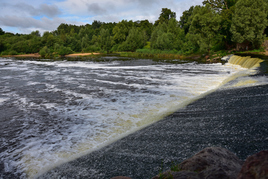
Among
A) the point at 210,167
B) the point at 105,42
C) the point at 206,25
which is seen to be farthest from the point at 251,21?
the point at 105,42

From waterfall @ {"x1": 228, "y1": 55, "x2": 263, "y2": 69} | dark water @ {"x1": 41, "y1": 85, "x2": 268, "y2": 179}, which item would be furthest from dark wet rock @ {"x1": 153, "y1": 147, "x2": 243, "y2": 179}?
waterfall @ {"x1": 228, "y1": 55, "x2": 263, "y2": 69}

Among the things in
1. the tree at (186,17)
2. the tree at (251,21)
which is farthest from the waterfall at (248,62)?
the tree at (186,17)

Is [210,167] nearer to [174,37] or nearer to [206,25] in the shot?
[206,25]

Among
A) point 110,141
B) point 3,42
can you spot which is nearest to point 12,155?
Result: point 110,141

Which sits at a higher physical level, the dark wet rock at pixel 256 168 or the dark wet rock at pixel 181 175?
the dark wet rock at pixel 256 168

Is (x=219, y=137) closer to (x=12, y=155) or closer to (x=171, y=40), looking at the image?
(x=12, y=155)

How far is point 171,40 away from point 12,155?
60288 millimetres

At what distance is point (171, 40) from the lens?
6116cm

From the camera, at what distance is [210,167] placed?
10.4ft

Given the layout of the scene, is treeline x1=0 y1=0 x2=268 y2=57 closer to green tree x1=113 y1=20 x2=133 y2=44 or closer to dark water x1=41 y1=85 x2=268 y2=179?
green tree x1=113 y1=20 x2=133 y2=44

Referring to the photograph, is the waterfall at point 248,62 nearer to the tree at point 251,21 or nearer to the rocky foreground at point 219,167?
the tree at point 251,21

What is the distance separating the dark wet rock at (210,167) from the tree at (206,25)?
40.9 m

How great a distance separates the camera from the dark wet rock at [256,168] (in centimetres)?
215

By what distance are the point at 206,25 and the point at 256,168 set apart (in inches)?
1708
